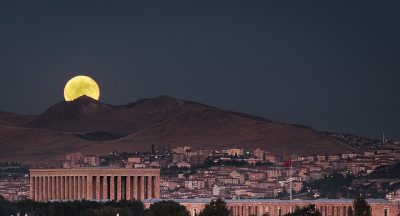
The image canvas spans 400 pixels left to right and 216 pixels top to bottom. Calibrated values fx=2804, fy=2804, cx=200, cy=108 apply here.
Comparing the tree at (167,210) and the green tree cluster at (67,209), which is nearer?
the tree at (167,210)

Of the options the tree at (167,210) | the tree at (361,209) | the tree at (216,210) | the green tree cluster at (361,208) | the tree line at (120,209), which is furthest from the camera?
the green tree cluster at (361,208)

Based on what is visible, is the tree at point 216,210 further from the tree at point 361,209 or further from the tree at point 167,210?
the tree at point 361,209

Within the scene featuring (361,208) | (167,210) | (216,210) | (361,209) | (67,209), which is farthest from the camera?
(67,209)

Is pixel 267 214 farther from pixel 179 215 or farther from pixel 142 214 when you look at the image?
pixel 179 215

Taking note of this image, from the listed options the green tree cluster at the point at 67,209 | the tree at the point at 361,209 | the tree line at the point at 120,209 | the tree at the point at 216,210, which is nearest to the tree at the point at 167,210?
the tree line at the point at 120,209

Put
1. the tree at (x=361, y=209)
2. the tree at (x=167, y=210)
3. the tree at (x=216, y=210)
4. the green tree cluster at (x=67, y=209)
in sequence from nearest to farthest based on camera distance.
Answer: the tree at (x=216, y=210) → the tree at (x=167, y=210) → the tree at (x=361, y=209) → the green tree cluster at (x=67, y=209)

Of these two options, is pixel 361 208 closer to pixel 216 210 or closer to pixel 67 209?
pixel 216 210

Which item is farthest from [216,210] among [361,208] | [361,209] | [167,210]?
[361,208]

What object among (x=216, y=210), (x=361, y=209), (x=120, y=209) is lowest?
(x=216, y=210)

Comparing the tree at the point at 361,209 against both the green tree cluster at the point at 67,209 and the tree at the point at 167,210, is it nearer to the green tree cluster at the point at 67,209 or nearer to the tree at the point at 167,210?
the tree at the point at 167,210

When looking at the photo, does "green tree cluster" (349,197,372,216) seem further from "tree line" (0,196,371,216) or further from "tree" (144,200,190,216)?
"tree" (144,200,190,216)

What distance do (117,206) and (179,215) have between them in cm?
2542

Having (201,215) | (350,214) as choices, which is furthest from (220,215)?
(350,214)

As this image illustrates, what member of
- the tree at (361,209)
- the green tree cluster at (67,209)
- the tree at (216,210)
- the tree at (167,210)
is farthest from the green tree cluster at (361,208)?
the green tree cluster at (67,209)
